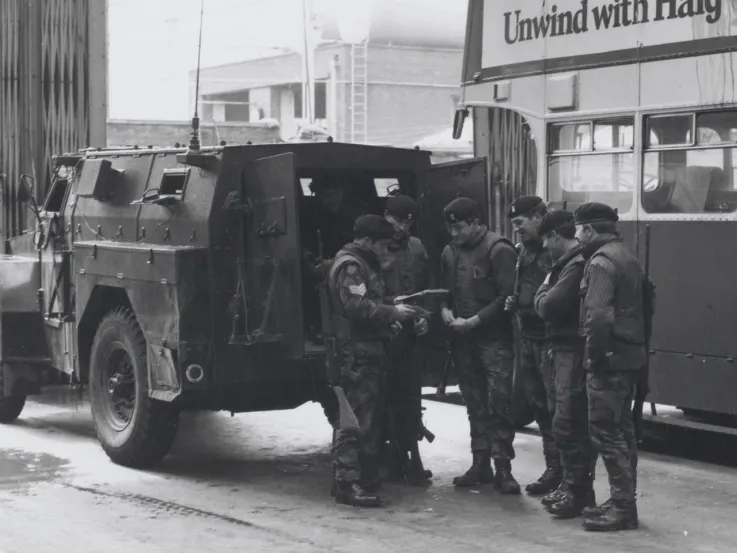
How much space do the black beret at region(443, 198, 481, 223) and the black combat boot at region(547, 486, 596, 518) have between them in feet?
6.54

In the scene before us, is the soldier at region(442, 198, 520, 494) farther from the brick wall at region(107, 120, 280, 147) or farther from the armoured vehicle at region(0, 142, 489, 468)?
the brick wall at region(107, 120, 280, 147)

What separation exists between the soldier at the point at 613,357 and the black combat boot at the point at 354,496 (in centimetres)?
142

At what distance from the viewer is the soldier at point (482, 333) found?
9.05m

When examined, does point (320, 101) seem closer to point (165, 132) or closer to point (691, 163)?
point (165, 132)

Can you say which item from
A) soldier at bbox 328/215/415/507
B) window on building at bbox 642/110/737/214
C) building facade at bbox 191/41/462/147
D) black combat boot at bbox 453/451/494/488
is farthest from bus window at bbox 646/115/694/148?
building facade at bbox 191/41/462/147

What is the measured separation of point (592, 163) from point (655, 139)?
29.1 inches

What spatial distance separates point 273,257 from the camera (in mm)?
9125

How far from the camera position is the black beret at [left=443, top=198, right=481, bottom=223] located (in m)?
9.15

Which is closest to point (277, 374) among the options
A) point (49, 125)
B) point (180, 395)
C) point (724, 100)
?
point (180, 395)

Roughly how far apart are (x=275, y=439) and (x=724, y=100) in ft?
15.0

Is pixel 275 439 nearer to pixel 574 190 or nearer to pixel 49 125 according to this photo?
pixel 574 190

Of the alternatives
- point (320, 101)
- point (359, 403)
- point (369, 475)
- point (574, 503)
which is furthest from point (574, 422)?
point (320, 101)

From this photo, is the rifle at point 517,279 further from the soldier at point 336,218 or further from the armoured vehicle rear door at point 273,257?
the soldier at point 336,218

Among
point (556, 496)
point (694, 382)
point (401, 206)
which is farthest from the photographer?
point (694, 382)
